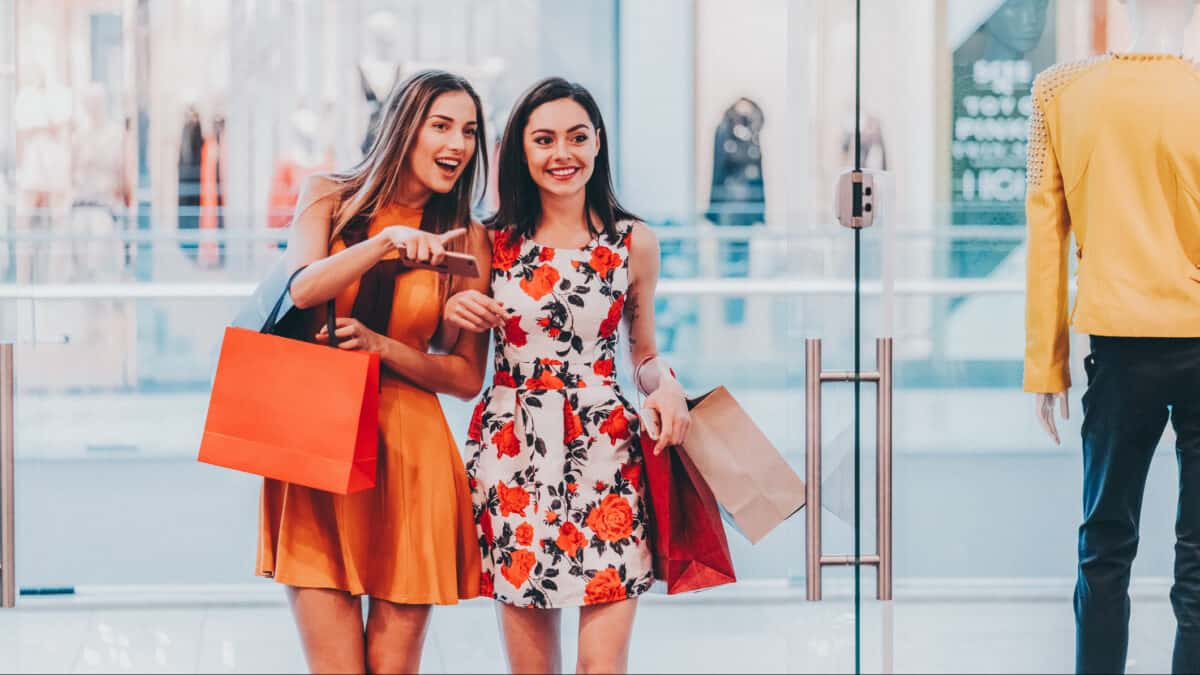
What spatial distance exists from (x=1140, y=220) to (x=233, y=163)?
2.18 m

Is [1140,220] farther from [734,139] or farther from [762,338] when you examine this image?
[762,338]

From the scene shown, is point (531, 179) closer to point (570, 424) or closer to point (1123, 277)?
point (570, 424)

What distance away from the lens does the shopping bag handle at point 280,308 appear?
90.9 inches

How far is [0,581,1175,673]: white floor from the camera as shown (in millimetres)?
3182

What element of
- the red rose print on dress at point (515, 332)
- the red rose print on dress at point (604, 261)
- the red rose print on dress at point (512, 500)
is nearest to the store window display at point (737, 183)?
the red rose print on dress at point (604, 261)

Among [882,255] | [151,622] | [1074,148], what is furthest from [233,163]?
[1074,148]

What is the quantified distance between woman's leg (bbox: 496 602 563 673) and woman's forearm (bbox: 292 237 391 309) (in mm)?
612

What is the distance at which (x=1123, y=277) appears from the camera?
8.18 feet

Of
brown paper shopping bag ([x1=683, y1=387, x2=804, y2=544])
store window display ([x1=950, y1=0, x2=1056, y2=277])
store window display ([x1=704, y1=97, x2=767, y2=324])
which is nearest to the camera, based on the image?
brown paper shopping bag ([x1=683, y1=387, x2=804, y2=544])

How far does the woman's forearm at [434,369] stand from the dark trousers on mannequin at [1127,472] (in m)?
1.10

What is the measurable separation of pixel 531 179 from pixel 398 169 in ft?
0.75

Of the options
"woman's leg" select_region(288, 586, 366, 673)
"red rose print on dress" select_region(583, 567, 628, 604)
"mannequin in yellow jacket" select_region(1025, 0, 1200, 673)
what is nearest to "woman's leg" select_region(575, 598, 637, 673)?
"red rose print on dress" select_region(583, 567, 628, 604)

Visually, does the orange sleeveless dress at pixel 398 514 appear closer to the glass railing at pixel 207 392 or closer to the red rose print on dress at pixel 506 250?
the red rose print on dress at pixel 506 250

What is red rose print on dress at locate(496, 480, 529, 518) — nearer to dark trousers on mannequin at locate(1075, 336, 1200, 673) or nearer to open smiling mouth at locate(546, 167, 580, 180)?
open smiling mouth at locate(546, 167, 580, 180)
